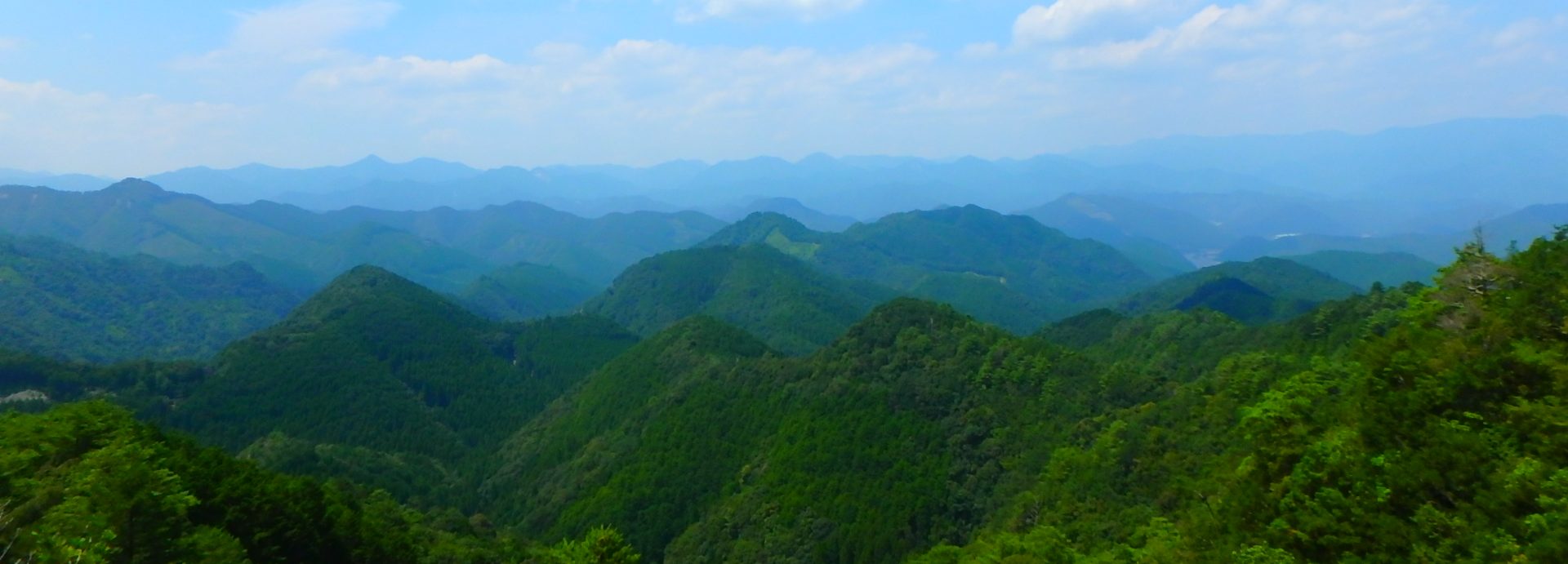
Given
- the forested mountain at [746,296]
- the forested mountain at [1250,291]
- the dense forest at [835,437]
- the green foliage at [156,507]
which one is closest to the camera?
the green foliage at [156,507]

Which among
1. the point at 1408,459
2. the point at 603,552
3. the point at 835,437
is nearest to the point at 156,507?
the point at 603,552

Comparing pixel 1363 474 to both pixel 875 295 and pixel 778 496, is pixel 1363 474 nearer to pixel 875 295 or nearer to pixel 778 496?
pixel 778 496

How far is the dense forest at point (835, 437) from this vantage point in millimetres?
18750

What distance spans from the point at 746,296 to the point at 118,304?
128310 millimetres

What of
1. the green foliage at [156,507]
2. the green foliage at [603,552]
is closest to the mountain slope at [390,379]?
the green foliage at [156,507]

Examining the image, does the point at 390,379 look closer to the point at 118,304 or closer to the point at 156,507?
the point at 156,507

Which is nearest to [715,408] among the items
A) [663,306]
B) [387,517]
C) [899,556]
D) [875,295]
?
[899,556]

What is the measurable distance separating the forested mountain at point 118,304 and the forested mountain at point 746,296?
7782cm

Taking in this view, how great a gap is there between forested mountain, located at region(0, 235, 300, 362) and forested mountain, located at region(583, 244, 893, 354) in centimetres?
7782

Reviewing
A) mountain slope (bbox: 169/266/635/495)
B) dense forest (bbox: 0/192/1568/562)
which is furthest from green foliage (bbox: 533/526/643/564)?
mountain slope (bbox: 169/266/635/495)

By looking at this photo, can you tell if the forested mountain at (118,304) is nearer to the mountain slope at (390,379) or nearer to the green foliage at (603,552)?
the mountain slope at (390,379)

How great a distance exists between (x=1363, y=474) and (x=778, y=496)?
3544cm

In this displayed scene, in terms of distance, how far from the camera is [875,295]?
175m

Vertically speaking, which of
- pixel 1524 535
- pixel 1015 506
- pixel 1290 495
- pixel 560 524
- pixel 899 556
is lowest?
pixel 560 524
